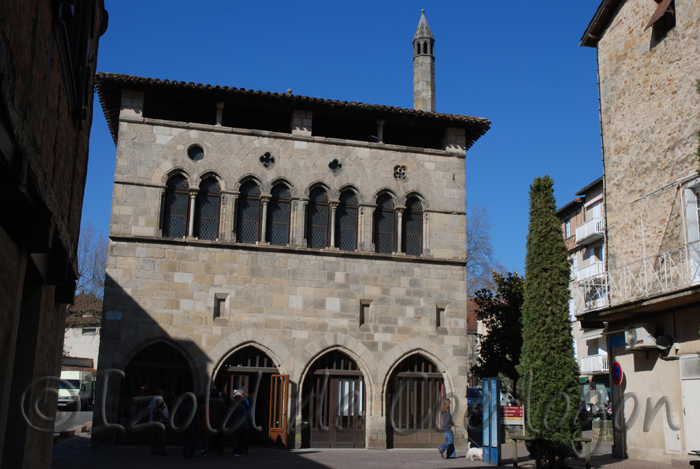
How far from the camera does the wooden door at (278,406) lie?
54.7 ft

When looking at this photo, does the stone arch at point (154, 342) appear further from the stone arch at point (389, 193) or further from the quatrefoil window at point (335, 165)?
the stone arch at point (389, 193)

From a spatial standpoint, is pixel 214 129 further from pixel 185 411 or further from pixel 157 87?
pixel 185 411

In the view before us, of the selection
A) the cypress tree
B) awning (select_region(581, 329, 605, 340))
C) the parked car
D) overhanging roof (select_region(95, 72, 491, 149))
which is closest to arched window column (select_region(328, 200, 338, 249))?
overhanging roof (select_region(95, 72, 491, 149))

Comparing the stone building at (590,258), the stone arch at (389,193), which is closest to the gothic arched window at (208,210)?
the stone arch at (389,193)

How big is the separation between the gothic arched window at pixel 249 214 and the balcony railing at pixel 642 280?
8.41 m

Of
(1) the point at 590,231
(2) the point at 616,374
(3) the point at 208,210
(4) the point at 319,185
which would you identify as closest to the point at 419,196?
(4) the point at 319,185

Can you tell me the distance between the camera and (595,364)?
34.5 metres

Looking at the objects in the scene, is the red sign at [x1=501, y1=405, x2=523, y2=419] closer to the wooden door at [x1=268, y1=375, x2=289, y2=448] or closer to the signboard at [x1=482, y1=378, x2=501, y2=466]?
the signboard at [x1=482, y1=378, x2=501, y2=466]

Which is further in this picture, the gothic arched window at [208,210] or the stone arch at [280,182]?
the stone arch at [280,182]

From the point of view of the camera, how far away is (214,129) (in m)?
17.9

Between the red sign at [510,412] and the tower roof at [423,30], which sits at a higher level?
the tower roof at [423,30]

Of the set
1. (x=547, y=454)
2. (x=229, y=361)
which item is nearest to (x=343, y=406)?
(x=229, y=361)

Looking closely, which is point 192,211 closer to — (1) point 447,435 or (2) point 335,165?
(2) point 335,165

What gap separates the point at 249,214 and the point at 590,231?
926 inches
